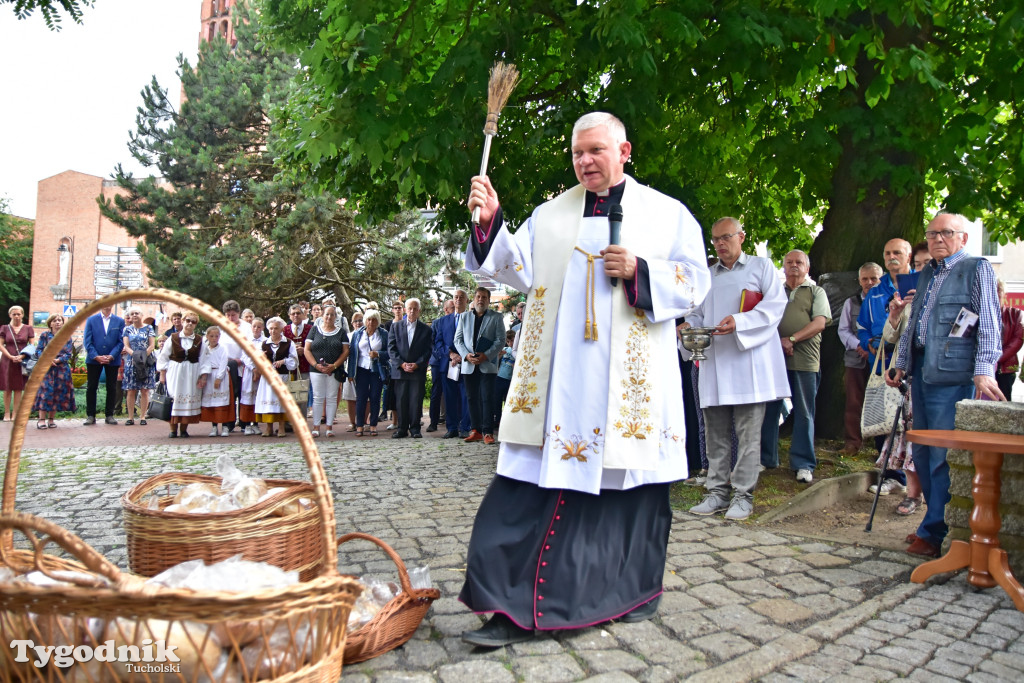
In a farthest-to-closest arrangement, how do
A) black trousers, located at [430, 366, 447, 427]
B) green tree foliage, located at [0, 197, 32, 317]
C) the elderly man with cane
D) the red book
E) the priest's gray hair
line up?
green tree foliage, located at [0, 197, 32, 317]
black trousers, located at [430, 366, 447, 427]
the red book
the elderly man with cane
the priest's gray hair

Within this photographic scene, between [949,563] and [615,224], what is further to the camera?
[949,563]

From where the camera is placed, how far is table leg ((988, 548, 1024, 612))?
3.83 m

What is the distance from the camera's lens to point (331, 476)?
7.61 metres

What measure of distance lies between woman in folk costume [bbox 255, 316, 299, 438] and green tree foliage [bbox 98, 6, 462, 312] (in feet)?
21.6

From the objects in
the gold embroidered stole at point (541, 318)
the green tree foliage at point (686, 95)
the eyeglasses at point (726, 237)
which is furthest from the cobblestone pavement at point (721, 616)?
the green tree foliage at point (686, 95)

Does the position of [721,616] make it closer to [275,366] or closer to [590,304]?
[590,304]

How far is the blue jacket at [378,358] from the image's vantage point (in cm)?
1227

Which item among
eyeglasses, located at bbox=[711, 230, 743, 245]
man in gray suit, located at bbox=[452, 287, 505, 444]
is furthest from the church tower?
eyeglasses, located at bbox=[711, 230, 743, 245]

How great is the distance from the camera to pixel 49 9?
4.44 metres

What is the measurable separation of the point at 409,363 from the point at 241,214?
10.8 meters

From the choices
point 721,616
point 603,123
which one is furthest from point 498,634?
point 603,123

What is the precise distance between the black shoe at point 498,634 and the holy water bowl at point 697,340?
283 centimetres

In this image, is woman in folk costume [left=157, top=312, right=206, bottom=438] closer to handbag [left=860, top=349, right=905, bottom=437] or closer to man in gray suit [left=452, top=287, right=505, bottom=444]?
man in gray suit [left=452, top=287, right=505, bottom=444]

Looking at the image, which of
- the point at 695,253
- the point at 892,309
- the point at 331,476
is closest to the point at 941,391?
the point at 892,309
